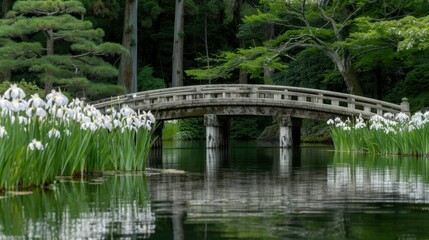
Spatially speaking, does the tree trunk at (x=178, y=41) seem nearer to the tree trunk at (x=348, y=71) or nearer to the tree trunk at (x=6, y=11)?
the tree trunk at (x=6, y=11)

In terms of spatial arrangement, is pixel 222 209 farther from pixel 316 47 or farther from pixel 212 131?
pixel 316 47

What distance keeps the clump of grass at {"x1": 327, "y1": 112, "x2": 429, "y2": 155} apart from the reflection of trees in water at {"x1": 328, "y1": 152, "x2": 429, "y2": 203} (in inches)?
140

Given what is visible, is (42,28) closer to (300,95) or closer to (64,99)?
(300,95)

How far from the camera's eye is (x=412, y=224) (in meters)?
7.25

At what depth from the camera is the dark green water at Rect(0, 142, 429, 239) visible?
6.68 meters

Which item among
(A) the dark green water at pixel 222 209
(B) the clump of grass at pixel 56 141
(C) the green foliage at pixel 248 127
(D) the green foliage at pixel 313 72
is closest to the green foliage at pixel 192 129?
(C) the green foliage at pixel 248 127

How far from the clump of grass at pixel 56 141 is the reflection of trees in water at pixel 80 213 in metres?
0.38

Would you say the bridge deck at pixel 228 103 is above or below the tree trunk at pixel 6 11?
below

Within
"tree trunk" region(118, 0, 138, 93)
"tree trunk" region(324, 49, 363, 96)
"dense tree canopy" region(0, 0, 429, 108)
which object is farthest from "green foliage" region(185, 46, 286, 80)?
"tree trunk" region(118, 0, 138, 93)

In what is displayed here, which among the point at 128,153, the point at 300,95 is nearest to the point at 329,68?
the point at 300,95

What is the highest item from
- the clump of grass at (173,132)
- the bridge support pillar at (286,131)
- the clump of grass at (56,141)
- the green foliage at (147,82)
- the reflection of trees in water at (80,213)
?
the green foliage at (147,82)

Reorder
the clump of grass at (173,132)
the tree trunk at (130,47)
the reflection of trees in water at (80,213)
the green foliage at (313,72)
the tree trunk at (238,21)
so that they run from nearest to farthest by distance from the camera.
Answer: the reflection of trees in water at (80,213) < the tree trunk at (130,47) < the green foliage at (313,72) < the clump of grass at (173,132) < the tree trunk at (238,21)

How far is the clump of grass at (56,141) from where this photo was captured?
32.3ft

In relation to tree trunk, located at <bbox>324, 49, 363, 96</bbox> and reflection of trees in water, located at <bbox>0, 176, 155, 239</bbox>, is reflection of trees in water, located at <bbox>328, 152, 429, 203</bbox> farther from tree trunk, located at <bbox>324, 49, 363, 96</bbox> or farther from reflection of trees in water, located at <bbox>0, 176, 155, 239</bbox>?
tree trunk, located at <bbox>324, 49, 363, 96</bbox>
